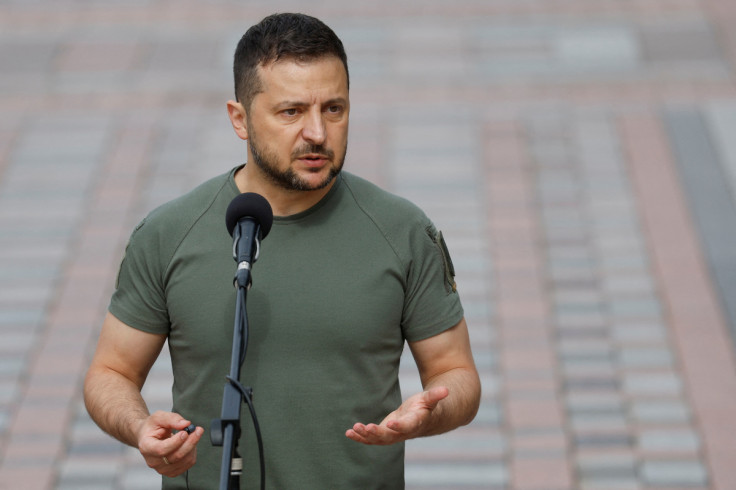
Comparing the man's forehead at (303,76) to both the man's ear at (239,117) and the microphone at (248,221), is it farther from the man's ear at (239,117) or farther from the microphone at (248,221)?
the microphone at (248,221)

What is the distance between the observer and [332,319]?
265 cm

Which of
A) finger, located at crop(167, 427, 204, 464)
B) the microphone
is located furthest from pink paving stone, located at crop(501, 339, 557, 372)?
finger, located at crop(167, 427, 204, 464)

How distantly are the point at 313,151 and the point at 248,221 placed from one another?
0.89 feet

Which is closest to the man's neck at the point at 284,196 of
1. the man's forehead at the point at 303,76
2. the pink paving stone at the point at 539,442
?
the man's forehead at the point at 303,76

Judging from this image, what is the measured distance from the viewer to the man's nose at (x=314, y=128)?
2.59 m

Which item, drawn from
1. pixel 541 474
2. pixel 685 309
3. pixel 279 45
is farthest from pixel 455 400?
pixel 685 309

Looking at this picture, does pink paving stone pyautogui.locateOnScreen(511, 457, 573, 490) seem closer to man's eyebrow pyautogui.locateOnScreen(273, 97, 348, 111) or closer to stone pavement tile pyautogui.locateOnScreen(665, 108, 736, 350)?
stone pavement tile pyautogui.locateOnScreen(665, 108, 736, 350)

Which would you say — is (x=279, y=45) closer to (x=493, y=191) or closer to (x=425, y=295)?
(x=425, y=295)

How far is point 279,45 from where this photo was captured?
8.71 feet

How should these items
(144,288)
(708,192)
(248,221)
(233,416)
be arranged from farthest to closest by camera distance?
1. (708,192)
2. (144,288)
3. (248,221)
4. (233,416)

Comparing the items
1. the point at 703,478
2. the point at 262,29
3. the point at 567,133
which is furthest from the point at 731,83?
the point at 262,29

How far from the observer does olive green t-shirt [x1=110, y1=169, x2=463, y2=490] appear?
104 inches

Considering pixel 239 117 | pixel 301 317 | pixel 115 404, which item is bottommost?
pixel 115 404

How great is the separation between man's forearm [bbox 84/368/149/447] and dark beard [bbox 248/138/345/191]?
1.97ft
